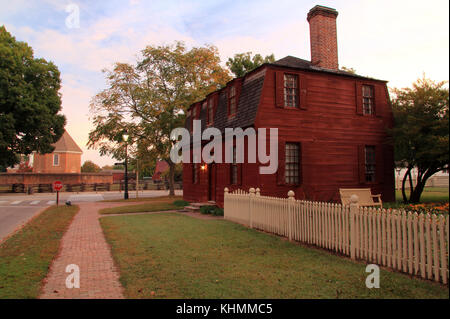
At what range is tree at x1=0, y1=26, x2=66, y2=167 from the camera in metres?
32.8

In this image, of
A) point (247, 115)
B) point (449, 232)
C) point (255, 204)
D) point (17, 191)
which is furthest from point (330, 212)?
point (17, 191)

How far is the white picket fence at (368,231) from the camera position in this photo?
16.6ft

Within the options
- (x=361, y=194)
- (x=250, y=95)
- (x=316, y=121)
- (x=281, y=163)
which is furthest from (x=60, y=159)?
(x=361, y=194)

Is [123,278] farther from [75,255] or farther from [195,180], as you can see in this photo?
[195,180]

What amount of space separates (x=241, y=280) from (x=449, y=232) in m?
3.30

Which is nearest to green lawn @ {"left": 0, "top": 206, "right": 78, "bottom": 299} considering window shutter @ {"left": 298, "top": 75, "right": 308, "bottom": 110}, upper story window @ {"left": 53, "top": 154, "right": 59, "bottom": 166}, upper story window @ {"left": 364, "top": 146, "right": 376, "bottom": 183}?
window shutter @ {"left": 298, "top": 75, "right": 308, "bottom": 110}

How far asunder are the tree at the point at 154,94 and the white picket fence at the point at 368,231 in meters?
18.1

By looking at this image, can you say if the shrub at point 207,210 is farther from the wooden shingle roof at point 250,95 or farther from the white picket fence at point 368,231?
the white picket fence at point 368,231

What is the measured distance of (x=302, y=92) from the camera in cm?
1413

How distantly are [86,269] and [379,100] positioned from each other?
51.5 ft

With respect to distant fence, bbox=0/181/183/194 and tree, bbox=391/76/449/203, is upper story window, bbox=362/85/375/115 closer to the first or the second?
tree, bbox=391/76/449/203

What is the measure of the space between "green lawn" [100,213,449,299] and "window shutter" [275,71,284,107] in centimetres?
654

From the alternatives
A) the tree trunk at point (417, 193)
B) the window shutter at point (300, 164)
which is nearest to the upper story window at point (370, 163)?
the tree trunk at point (417, 193)
